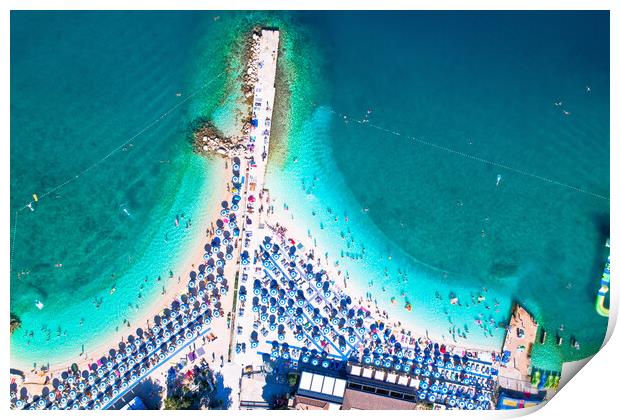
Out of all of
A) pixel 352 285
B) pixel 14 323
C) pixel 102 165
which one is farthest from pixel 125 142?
pixel 352 285

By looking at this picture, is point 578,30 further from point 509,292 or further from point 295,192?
point 295,192

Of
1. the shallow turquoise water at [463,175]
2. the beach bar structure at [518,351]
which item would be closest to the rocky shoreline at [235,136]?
the shallow turquoise water at [463,175]

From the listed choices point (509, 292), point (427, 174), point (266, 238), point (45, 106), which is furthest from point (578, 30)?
point (45, 106)

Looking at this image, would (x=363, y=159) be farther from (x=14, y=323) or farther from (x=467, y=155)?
(x=14, y=323)

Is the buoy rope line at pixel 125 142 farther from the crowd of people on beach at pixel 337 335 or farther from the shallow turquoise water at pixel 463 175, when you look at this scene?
the crowd of people on beach at pixel 337 335

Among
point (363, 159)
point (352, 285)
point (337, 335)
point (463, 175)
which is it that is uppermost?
point (463, 175)

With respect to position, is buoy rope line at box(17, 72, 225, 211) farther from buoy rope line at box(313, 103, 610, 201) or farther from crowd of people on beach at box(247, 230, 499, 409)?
crowd of people on beach at box(247, 230, 499, 409)

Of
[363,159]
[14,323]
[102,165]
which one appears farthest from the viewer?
[363,159]
